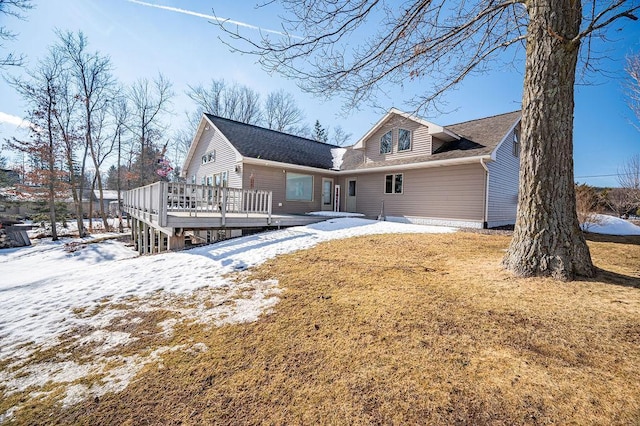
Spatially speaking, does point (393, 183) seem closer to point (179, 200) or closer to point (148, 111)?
point (179, 200)

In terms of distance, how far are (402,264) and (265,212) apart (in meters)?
6.60

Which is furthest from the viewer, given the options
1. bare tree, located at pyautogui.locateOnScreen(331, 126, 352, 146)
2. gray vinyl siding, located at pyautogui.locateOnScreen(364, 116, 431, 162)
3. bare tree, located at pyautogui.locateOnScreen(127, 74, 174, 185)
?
bare tree, located at pyautogui.locateOnScreen(331, 126, 352, 146)

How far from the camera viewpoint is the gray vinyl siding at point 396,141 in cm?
1212

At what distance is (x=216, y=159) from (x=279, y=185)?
14.1 feet

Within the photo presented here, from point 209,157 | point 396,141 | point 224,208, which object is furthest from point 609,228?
point 209,157

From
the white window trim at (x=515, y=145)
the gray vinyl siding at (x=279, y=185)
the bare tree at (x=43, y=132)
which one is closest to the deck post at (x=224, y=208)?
the gray vinyl siding at (x=279, y=185)

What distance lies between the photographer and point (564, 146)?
142 inches

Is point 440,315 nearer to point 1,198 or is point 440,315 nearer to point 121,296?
point 121,296

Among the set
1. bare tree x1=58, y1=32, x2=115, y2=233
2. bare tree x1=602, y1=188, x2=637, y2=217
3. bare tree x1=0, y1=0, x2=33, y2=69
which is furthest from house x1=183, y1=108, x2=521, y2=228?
bare tree x1=58, y1=32, x2=115, y2=233

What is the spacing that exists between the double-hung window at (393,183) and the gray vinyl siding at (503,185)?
12.5 ft

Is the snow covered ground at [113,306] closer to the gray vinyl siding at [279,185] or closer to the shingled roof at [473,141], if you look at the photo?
the gray vinyl siding at [279,185]

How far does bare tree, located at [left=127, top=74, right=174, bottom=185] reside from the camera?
78.4 feet

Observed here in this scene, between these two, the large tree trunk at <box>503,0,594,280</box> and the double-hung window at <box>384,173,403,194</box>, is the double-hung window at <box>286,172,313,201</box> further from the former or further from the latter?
the large tree trunk at <box>503,0,594,280</box>

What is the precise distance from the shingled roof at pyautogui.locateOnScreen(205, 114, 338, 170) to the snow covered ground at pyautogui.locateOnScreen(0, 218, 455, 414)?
6.99 metres
